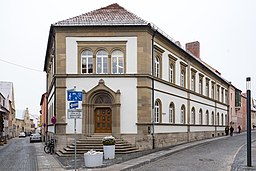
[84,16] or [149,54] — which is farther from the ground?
[84,16]

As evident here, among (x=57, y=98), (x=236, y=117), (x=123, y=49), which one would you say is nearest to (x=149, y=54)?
(x=123, y=49)

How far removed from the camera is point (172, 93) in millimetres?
32625

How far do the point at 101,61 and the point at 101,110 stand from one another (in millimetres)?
3399

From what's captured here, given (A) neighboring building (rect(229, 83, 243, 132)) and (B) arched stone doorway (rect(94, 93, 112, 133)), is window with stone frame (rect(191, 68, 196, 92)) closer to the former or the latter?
(B) arched stone doorway (rect(94, 93, 112, 133))

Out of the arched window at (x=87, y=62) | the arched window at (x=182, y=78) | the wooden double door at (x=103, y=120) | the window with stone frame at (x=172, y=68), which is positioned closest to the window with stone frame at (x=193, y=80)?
the arched window at (x=182, y=78)

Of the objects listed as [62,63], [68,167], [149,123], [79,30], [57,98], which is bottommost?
[68,167]

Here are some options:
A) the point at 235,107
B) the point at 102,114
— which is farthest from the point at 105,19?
the point at 235,107

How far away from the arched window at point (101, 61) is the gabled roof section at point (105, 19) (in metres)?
1.98

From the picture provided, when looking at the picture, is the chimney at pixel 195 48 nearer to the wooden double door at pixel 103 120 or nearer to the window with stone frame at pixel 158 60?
the window with stone frame at pixel 158 60

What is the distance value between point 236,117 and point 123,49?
4547cm

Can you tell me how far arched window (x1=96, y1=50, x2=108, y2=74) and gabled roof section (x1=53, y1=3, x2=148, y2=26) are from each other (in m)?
1.98

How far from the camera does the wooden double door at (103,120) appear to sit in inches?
1055

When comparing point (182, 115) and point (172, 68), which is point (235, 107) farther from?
point (172, 68)

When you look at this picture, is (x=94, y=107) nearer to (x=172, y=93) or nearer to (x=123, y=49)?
(x=123, y=49)
